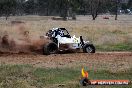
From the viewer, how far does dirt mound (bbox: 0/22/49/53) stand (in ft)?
73.8

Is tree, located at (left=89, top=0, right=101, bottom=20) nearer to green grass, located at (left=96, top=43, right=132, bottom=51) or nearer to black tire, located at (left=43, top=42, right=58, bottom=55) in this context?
green grass, located at (left=96, top=43, right=132, bottom=51)

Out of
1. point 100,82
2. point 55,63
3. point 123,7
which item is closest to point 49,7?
point 123,7

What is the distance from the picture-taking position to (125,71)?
15.5 metres

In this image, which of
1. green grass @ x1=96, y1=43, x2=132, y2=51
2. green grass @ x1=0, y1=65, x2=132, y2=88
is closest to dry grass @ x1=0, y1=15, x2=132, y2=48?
green grass @ x1=96, y1=43, x2=132, y2=51

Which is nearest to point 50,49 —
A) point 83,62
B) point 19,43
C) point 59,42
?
point 59,42

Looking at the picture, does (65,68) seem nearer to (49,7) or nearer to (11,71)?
(11,71)

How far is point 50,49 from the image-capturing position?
22.6m

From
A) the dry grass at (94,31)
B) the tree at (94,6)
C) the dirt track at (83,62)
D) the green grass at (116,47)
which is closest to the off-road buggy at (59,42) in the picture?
the dry grass at (94,31)

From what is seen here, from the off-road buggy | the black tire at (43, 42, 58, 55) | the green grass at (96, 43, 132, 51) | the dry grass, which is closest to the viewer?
the black tire at (43, 42, 58, 55)

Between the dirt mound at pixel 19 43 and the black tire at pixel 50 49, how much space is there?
46cm

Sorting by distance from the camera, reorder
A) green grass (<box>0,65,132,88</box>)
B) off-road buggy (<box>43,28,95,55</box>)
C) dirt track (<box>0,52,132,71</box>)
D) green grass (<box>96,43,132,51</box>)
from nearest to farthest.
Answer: green grass (<box>0,65,132,88</box>), dirt track (<box>0,52,132,71</box>), off-road buggy (<box>43,28,95,55</box>), green grass (<box>96,43,132,51</box>)

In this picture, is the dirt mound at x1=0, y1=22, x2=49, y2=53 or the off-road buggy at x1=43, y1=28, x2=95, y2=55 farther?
the off-road buggy at x1=43, y1=28, x2=95, y2=55

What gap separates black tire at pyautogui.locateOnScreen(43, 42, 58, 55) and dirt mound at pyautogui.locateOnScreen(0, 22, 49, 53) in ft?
1.50

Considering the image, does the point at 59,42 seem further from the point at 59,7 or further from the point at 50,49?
the point at 59,7
